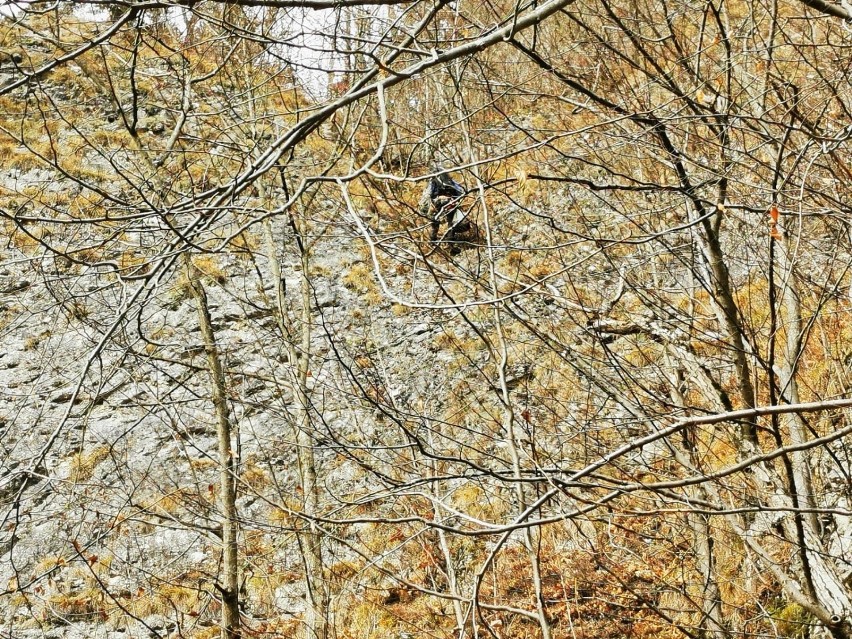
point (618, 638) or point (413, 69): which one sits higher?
point (413, 69)

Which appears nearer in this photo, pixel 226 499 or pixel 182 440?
pixel 226 499

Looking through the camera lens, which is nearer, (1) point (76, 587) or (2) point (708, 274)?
(2) point (708, 274)

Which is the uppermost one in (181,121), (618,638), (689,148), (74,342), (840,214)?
(74,342)

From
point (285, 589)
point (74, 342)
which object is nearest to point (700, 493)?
point (285, 589)

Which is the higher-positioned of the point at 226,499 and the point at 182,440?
the point at 182,440

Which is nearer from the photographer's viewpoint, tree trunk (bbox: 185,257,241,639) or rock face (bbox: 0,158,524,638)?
tree trunk (bbox: 185,257,241,639)

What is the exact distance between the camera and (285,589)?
6262 mm

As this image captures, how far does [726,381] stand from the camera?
213 inches

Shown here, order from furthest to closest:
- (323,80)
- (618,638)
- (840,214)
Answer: (618,638), (323,80), (840,214)

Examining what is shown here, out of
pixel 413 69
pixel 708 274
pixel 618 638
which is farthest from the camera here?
pixel 618 638

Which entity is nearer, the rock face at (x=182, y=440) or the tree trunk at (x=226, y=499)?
the tree trunk at (x=226, y=499)

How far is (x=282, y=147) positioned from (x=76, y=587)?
20.3 ft

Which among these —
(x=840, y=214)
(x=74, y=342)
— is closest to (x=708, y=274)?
(x=840, y=214)

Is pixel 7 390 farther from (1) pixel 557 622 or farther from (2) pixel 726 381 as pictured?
(2) pixel 726 381
